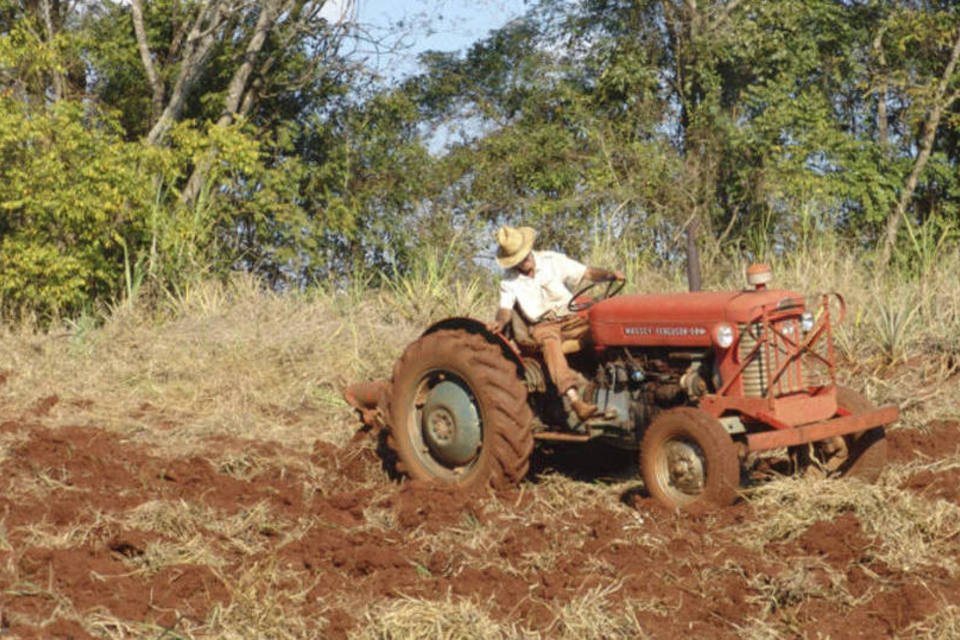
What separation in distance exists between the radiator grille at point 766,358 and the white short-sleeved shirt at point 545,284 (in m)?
1.22

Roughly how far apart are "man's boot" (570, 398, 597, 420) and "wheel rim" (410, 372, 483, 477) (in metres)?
0.55

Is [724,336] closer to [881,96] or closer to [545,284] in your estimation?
[545,284]

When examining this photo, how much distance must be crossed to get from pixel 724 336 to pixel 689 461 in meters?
0.63

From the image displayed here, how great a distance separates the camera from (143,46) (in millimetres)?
16031

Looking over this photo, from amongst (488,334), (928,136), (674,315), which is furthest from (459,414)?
(928,136)

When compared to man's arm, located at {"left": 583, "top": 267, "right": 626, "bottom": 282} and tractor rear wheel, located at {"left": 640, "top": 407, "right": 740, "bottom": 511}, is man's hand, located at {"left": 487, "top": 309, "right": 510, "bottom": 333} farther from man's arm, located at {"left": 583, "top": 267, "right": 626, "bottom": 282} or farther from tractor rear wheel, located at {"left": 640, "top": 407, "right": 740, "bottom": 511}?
tractor rear wheel, located at {"left": 640, "top": 407, "right": 740, "bottom": 511}

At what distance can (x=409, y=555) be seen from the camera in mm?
5699

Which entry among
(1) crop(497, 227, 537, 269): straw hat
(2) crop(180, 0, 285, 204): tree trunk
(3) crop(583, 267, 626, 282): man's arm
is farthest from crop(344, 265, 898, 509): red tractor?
(2) crop(180, 0, 285, 204): tree trunk

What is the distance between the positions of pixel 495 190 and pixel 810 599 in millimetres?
12298

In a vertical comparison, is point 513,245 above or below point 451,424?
above

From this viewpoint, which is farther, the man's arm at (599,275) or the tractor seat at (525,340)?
the man's arm at (599,275)

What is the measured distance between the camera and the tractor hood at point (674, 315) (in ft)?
21.1

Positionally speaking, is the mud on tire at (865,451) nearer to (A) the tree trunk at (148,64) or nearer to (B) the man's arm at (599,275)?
(B) the man's arm at (599,275)

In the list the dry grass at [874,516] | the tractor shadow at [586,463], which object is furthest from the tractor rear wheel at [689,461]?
the tractor shadow at [586,463]
